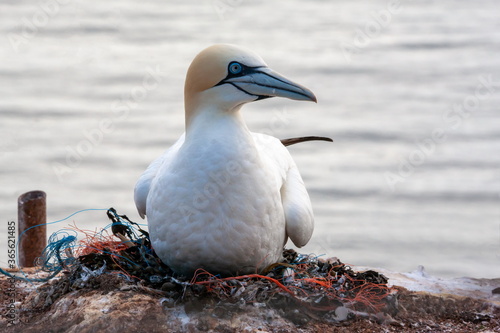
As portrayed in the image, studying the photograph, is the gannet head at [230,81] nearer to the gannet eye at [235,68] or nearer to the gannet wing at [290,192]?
the gannet eye at [235,68]

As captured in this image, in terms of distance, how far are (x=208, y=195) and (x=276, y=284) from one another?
3.35 ft

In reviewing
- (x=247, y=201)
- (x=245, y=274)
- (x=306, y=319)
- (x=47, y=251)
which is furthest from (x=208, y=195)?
(x=47, y=251)

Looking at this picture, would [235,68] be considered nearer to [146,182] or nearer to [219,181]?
[219,181]

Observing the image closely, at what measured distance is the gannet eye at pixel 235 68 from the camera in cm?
673

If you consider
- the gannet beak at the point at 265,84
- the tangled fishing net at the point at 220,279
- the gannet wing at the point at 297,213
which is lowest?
the tangled fishing net at the point at 220,279

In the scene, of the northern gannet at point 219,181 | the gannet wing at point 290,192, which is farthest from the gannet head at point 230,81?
the gannet wing at point 290,192

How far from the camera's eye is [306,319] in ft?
21.8

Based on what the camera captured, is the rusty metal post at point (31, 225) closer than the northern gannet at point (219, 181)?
No

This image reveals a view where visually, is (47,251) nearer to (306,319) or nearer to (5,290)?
(5,290)

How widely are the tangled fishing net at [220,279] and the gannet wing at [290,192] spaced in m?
0.35

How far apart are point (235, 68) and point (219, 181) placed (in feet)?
3.24

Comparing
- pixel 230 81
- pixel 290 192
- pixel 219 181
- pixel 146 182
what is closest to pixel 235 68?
pixel 230 81

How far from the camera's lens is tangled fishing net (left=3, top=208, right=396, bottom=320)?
669cm

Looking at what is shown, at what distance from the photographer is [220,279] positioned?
6.70m
